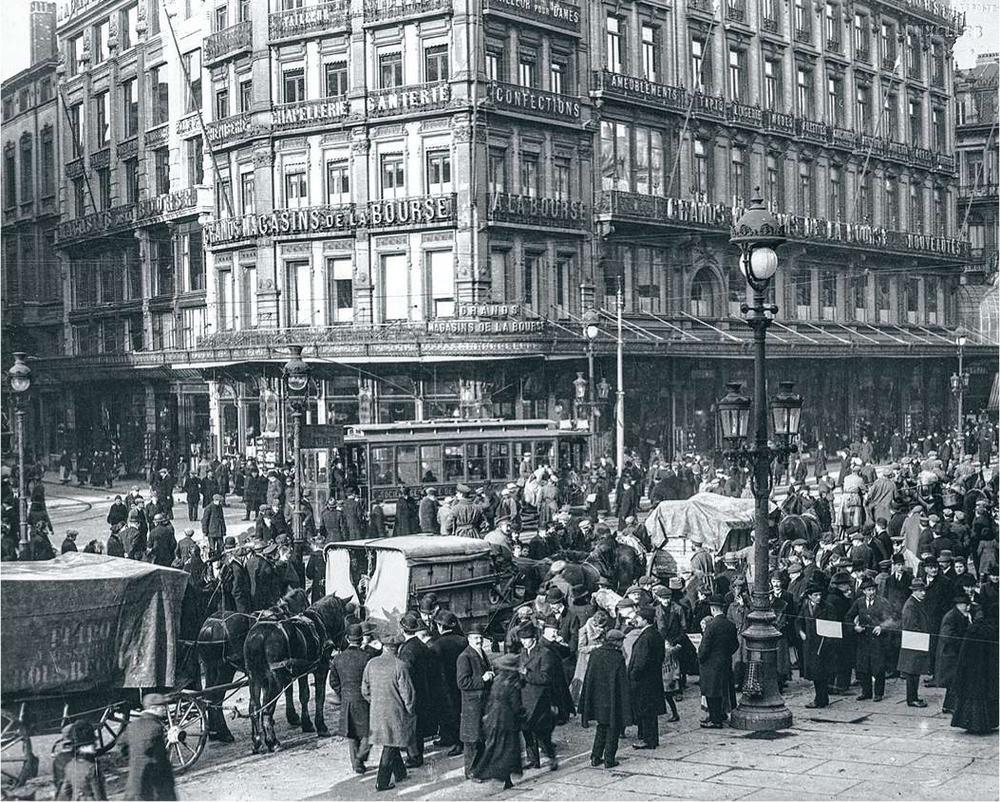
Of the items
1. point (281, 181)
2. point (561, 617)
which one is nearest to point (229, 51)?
point (281, 181)

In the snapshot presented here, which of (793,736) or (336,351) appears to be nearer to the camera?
(793,736)

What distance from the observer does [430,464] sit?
31.5 m

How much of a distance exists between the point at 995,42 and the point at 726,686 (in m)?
8.77

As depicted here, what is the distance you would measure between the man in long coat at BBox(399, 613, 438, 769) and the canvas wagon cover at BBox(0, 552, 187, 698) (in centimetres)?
257

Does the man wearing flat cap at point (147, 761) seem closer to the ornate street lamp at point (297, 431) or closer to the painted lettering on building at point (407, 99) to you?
the ornate street lamp at point (297, 431)

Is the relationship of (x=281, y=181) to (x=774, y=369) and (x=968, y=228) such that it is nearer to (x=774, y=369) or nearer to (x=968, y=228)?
(x=774, y=369)

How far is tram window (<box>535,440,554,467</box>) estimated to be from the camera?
3369 centimetres

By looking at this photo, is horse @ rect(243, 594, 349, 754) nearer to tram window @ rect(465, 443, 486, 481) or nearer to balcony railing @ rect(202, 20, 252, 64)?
tram window @ rect(465, 443, 486, 481)

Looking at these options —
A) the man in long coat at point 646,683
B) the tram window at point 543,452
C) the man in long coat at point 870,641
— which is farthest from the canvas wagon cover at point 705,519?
the man in long coat at point 646,683

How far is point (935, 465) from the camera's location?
31.2m

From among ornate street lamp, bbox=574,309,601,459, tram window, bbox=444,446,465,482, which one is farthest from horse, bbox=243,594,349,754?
ornate street lamp, bbox=574,309,601,459

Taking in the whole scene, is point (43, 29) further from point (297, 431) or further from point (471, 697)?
point (471, 697)

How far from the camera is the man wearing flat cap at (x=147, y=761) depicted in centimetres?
1037

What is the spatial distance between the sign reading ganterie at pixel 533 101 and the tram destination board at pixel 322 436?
14.9m
